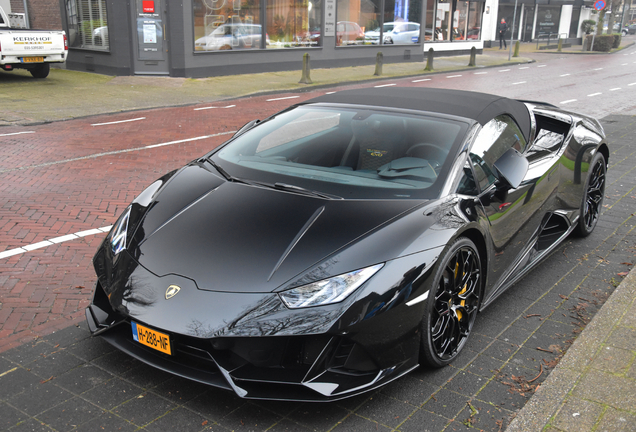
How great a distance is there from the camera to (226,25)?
63.3 feet

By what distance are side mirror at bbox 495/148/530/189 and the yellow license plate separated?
7.71 ft

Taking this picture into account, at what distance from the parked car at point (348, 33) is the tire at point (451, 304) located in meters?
21.4

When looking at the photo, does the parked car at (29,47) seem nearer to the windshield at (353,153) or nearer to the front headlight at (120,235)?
the windshield at (353,153)

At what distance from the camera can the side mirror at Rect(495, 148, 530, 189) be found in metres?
3.83

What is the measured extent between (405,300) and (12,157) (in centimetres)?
742

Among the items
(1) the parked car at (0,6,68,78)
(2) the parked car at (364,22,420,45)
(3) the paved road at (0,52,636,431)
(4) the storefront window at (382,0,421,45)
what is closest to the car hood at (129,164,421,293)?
(3) the paved road at (0,52,636,431)

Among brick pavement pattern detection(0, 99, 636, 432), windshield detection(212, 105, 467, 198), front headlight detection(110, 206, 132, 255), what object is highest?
windshield detection(212, 105, 467, 198)

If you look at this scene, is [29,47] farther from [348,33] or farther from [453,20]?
[453,20]

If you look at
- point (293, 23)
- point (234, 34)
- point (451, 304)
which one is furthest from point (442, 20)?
point (451, 304)

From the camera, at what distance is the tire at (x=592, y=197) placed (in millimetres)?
5211

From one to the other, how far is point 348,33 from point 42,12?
11421 millimetres

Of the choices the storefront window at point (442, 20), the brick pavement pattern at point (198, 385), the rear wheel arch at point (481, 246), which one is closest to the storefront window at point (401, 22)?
the storefront window at point (442, 20)

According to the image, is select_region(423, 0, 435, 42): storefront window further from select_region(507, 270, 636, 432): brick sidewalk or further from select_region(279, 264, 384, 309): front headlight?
select_region(279, 264, 384, 309): front headlight

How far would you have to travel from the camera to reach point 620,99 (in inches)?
615
